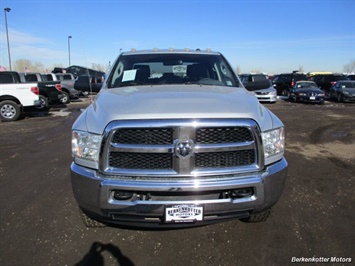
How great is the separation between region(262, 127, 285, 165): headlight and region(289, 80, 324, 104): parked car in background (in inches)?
716

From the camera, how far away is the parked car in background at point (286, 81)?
78.5 feet

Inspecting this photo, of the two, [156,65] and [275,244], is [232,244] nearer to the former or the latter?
[275,244]

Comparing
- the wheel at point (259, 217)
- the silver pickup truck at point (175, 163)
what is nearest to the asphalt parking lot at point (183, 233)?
the wheel at point (259, 217)

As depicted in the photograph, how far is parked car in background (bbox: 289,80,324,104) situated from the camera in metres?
19.2

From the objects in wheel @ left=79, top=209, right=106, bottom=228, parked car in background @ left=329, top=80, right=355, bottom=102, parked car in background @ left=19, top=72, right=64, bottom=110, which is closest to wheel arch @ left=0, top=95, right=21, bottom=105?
parked car in background @ left=19, top=72, right=64, bottom=110

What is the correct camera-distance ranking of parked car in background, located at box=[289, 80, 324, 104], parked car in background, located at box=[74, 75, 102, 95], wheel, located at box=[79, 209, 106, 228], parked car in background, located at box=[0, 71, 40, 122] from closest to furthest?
wheel, located at box=[79, 209, 106, 228] < parked car in background, located at box=[74, 75, 102, 95] < parked car in background, located at box=[0, 71, 40, 122] < parked car in background, located at box=[289, 80, 324, 104]

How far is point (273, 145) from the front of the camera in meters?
2.87

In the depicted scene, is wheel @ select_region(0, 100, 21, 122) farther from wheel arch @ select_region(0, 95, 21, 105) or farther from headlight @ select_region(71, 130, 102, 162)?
headlight @ select_region(71, 130, 102, 162)

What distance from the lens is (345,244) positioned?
311 cm

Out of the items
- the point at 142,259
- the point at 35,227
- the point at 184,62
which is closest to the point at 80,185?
the point at 142,259

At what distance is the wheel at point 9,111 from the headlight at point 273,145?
12248mm

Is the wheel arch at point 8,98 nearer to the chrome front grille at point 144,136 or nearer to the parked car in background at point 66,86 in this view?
the parked car in background at point 66,86

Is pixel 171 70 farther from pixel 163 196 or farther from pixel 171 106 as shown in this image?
pixel 163 196
